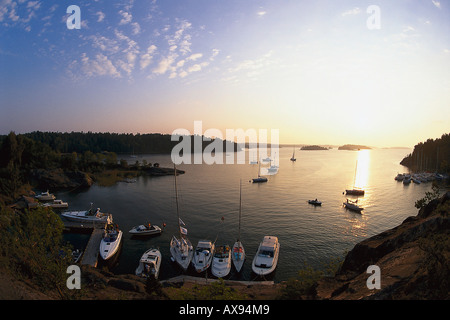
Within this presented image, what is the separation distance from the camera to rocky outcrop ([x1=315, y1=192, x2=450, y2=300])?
9.63 meters

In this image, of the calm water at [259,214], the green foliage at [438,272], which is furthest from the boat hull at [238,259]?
the green foliage at [438,272]

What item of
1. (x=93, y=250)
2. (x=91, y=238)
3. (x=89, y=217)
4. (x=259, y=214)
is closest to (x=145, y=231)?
(x=91, y=238)

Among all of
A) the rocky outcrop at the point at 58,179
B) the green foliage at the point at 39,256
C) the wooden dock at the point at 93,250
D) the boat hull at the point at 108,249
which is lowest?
the wooden dock at the point at 93,250

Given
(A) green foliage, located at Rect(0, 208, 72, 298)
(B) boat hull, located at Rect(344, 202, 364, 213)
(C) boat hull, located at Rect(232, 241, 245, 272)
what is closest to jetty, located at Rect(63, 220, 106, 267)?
(A) green foliage, located at Rect(0, 208, 72, 298)

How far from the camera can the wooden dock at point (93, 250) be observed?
28.6m

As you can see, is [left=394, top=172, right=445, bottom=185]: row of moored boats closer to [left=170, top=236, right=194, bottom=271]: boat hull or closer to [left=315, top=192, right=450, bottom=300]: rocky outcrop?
[left=315, top=192, right=450, bottom=300]: rocky outcrop

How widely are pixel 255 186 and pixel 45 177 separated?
231 ft

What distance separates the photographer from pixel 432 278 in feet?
32.3

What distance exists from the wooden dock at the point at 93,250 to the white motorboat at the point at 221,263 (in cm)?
1445

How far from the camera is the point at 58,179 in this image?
78188mm

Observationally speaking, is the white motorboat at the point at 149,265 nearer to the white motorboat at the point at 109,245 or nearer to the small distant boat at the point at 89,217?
the white motorboat at the point at 109,245
